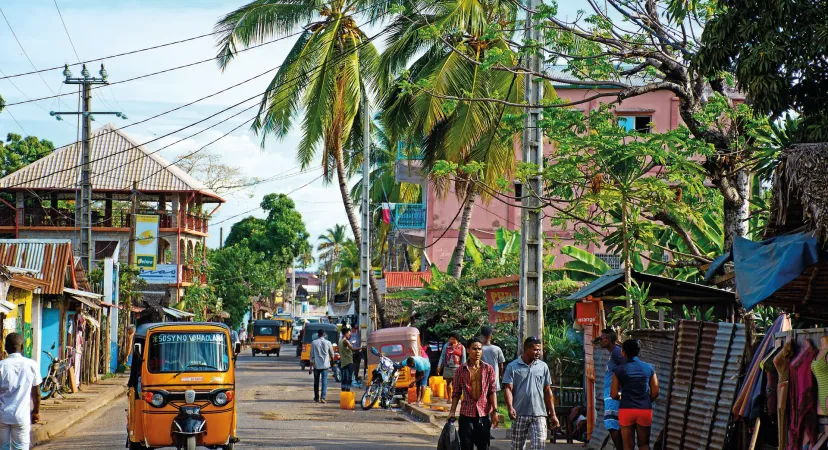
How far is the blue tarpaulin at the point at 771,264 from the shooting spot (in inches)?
381

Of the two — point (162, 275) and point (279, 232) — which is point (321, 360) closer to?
point (162, 275)

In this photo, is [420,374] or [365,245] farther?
[365,245]

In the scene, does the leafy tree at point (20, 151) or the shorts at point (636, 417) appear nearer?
the shorts at point (636, 417)

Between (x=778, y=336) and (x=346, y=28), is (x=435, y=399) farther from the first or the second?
(x=778, y=336)

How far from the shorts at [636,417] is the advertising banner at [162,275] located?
145ft

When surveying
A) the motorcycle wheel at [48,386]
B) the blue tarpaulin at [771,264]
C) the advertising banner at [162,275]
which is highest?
the advertising banner at [162,275]

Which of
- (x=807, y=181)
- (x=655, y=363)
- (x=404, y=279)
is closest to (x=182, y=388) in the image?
(x=655, y=363)

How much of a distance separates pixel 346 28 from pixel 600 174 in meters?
19.5

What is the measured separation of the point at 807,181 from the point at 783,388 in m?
1.94

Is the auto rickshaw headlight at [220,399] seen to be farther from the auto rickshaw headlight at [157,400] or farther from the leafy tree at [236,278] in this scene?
the leafy tree at [236,278]

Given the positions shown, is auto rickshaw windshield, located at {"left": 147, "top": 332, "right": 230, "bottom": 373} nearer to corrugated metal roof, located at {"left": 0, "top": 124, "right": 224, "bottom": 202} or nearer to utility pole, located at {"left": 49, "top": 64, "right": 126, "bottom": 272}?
utility pole, located at {"left": 49, "top": 64, "right": 126, "bottom": 272}

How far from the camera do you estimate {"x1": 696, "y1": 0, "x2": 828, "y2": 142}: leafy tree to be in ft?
34.4

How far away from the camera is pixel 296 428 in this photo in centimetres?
1820

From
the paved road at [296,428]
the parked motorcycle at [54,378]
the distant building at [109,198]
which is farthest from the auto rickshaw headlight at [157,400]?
the distant building at [109,198]
